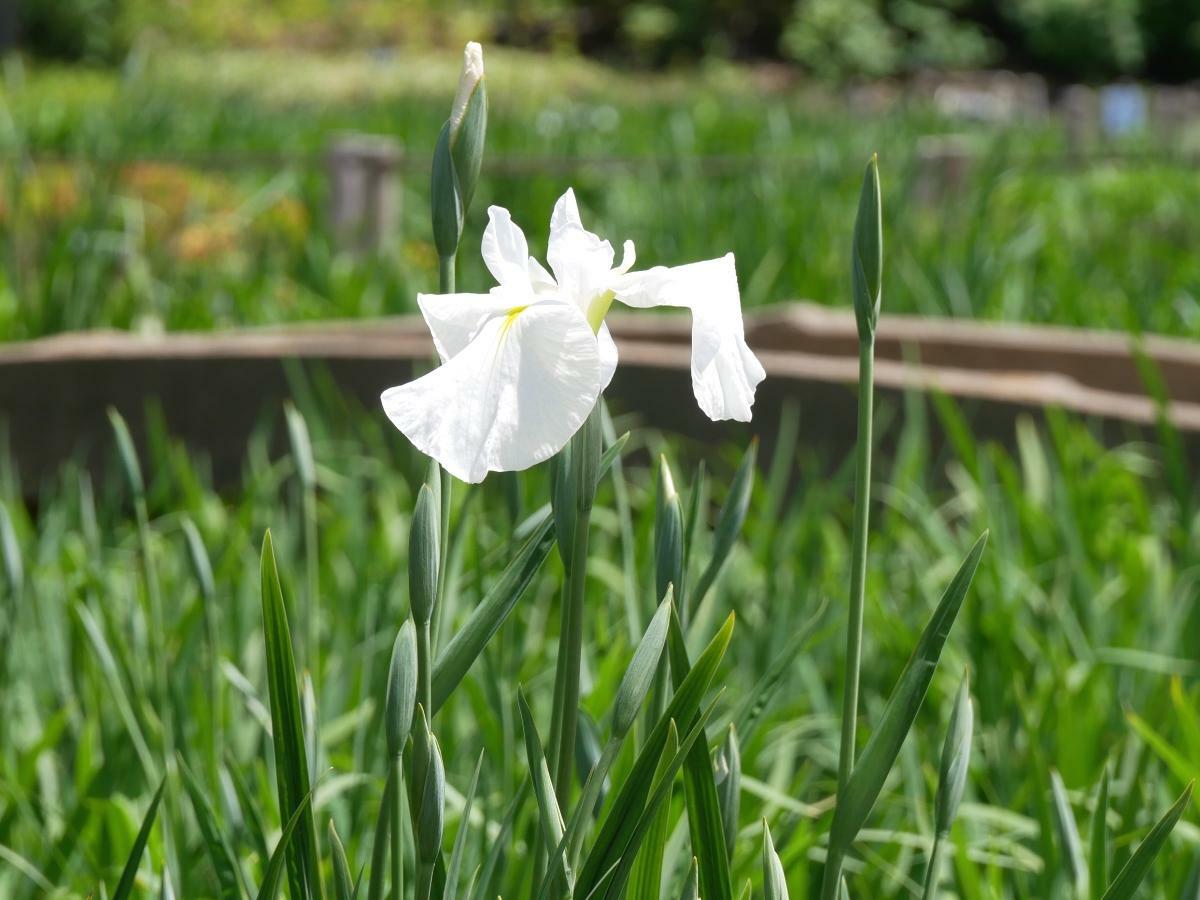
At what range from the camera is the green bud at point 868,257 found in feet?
1.79

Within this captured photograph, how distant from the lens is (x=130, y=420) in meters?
2.48

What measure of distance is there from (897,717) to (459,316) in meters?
0.24

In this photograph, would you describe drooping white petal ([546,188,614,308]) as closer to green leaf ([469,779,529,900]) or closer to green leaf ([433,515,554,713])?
green leaf ([433,515,554,713])

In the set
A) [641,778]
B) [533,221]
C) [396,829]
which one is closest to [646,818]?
[641,778]

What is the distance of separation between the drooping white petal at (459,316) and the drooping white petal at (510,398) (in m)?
0.02

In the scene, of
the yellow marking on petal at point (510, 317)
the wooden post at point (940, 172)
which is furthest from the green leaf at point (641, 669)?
the wooden post at point (940, 172)

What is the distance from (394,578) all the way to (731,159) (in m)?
2.87

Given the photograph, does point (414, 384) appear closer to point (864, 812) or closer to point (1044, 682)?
point (864, 812)

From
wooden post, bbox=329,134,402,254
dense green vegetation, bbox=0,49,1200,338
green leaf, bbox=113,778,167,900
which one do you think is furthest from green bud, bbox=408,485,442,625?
wooden post, bbox=329,134,402,254

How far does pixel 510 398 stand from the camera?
1.65 feet

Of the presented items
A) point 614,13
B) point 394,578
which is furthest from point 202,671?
point 614,13

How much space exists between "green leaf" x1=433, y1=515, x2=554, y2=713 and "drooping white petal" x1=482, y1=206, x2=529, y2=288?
0.11m

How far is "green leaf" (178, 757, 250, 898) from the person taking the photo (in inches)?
30.2

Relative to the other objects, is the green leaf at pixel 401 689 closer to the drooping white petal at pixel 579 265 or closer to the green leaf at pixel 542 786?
the green leaf at pixel 542 786
